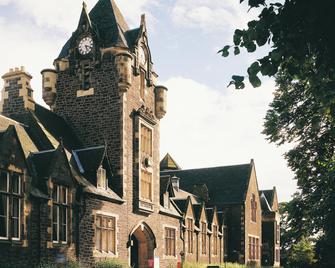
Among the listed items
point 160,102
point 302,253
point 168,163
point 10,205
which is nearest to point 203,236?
point 302,253

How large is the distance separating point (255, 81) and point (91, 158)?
19.6 meters

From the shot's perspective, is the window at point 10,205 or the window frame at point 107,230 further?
the window frame at point 107,230

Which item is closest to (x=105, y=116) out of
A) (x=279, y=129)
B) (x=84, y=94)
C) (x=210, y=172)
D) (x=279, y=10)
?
(x=84, y=94)

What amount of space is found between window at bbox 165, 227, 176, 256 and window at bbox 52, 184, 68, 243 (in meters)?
12.7

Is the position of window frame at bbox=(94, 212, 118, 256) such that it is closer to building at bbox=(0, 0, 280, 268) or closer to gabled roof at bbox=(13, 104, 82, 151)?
building at bbox=(0, 0, 280, 268)

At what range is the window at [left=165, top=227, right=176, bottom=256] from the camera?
35.8 metres

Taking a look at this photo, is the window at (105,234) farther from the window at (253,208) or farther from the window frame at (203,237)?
the window at (253,208)

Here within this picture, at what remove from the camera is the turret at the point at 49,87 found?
104ft

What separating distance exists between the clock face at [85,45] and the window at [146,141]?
5449 millimetres

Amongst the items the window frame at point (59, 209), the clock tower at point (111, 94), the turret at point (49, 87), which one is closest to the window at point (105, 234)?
the clock tower at point (111, 94)

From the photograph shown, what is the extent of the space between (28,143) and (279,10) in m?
18.3

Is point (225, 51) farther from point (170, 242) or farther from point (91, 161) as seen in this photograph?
point (170, 242)

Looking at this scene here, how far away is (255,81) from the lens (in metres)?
8.89

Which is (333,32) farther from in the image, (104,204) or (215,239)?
(215,239)
